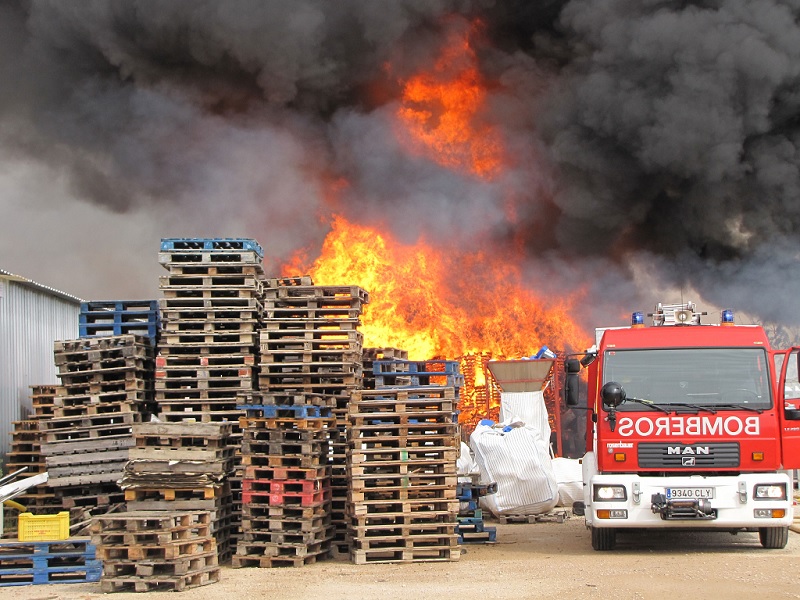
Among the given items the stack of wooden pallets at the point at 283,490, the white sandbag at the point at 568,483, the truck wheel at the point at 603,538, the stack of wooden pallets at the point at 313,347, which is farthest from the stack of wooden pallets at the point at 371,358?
the truck wheel at the point at 603,538

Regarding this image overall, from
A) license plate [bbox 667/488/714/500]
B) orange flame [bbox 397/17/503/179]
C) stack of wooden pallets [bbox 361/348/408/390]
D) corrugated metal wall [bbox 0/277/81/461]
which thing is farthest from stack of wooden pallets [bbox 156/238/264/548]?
orange flame [bbox 397/17/503/179]

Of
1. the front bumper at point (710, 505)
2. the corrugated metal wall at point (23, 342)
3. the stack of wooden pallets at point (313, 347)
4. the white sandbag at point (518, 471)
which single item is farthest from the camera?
the corrugated metal wall at point (23, 342)

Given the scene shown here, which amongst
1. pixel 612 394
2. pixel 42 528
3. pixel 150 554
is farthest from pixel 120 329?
pixel 612 394

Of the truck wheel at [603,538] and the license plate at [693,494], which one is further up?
the license plate at [693,494]

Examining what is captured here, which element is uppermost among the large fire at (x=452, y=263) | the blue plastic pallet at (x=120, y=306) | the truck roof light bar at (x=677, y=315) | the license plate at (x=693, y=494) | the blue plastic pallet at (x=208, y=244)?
the large fire at (x=452, y=263)

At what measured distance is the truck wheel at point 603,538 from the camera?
1176cm

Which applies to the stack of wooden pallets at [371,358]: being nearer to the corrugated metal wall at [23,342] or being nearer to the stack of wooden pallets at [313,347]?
the stack of wooden pallets at [313,347]

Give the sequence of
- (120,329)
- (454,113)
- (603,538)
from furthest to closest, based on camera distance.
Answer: (454,113) < (120,329) < (603,538)

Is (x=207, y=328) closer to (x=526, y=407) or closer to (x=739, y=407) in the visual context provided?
(x=739, y=407)

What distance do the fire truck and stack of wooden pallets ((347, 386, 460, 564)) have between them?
1.71 metres

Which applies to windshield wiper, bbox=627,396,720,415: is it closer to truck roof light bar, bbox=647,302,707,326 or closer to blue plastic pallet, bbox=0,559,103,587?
truck roof light bar, bbox=647,302,707,326

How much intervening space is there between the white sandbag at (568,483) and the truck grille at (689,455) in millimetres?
5685

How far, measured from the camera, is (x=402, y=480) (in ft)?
37.5

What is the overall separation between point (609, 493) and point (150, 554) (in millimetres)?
5124
